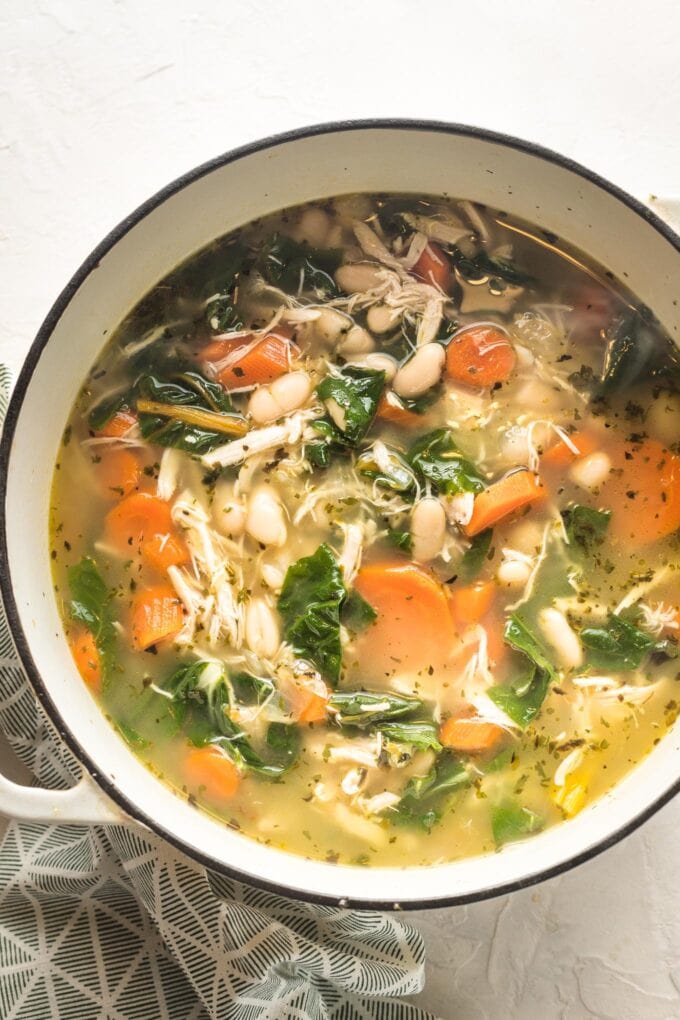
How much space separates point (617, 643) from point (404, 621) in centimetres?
52

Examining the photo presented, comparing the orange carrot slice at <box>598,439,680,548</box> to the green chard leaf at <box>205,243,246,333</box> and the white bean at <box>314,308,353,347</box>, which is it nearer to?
the white bean at <box>314,308,353,347</box>

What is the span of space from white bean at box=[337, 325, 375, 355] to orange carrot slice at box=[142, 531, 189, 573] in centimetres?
61

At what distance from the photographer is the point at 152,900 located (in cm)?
254

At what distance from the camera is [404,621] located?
2582 millimetres

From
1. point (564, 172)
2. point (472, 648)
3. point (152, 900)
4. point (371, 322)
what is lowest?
point (152, 900)

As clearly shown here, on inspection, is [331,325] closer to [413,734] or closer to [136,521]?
[136,521]

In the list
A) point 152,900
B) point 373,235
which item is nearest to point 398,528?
point 373,235

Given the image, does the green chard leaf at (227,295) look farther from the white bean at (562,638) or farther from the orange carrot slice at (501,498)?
the white bean at (562,638)

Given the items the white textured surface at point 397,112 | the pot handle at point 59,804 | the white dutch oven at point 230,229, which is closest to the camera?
the pot handle at point 59,804

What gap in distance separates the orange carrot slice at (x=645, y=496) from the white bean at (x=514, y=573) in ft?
0.78

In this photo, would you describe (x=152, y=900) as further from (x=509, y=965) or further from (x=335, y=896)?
(x=509, y=965)

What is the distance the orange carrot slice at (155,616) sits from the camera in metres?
2.54

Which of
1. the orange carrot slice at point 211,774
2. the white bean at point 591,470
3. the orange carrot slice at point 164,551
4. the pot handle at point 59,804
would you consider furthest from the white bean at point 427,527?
the pot handle at point 59,804

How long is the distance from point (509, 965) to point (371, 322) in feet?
5.40
